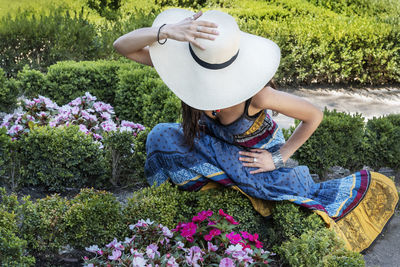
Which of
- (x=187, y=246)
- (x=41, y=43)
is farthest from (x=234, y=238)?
(x=41, y=43)

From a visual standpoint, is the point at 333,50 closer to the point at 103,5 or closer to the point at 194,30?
the point at 194,30

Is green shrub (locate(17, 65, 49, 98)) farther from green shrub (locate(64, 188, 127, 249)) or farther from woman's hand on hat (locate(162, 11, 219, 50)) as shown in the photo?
woman's hand on hat (locate(162, 11, 219, 50))

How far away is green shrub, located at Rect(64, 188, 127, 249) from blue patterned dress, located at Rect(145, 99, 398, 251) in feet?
1.45

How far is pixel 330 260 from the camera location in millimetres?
2664

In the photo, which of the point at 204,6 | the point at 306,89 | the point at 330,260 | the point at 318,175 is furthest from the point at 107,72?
the point at 204,6

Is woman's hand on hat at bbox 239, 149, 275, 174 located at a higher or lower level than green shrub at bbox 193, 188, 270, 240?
higher

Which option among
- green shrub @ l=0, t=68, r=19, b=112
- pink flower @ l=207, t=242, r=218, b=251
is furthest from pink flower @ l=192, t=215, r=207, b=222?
green shrub @ l=0, t=68, r=19, b=112

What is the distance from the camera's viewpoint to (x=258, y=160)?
3146mm

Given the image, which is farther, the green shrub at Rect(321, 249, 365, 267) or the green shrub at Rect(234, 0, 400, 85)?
the green shrub at Rect(234, 0, 400, 85)

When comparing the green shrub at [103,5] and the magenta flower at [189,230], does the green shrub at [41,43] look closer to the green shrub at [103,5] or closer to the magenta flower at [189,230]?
the magenta flower at [189,230]

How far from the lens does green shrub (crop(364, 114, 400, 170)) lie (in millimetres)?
4578

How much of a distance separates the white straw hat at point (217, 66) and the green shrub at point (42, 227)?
3.44 feet

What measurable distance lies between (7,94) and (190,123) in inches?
108

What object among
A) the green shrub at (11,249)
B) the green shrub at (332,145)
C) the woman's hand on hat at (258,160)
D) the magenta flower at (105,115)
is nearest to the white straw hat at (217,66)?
the woman's hand on hat at (258,160)
